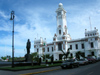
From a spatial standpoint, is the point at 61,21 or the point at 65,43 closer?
the point at 65,43

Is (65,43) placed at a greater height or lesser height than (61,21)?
lesser

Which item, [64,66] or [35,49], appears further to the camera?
A: [35,49]

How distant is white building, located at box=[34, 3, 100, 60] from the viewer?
140ft

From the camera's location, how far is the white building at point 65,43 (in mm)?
42781

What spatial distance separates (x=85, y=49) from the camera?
44.3 meters

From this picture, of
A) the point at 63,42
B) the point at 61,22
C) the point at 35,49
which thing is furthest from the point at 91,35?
the point at 35,49

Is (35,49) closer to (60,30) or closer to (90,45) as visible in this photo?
(60,30)

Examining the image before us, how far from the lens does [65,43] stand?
4888 centimetres

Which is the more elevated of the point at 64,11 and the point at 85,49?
the point at 64,11

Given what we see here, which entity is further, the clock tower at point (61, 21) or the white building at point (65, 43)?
the clock tower at point (61, 21)

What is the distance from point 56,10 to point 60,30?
1071cm

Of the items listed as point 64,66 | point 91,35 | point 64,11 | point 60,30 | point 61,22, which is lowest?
point 64,66

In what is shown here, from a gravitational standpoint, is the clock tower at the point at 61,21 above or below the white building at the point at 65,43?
above

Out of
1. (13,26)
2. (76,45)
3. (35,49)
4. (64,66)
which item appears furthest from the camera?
(35,49)
